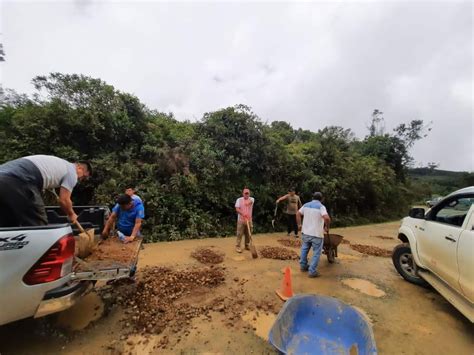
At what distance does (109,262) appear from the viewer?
3.36 metres

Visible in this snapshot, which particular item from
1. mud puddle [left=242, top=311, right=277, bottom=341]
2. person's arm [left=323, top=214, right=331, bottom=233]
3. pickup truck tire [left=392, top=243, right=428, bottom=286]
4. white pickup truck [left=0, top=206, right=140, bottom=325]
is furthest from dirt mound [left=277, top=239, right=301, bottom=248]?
white pickup truck [left=0, top=206, right=140, bottom=325]

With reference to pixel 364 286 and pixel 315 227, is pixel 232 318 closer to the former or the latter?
pixel 315 227

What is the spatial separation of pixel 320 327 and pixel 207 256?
12.3 ft

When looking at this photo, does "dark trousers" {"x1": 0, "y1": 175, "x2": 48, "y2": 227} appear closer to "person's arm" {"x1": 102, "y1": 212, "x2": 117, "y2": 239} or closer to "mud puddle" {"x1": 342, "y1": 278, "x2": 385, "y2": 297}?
"person's arm" {"x1": 102, "y1": 212, "x2": 117, "y2": 239}

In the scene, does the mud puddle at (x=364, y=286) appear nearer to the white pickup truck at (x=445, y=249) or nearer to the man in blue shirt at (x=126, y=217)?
the white pickup truck at (x=445, y=249)

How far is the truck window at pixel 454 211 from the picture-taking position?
4148 millimetres

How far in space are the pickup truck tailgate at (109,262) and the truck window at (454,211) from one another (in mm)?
4849

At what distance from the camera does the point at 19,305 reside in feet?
7.61

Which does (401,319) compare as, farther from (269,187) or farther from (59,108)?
(59,108)

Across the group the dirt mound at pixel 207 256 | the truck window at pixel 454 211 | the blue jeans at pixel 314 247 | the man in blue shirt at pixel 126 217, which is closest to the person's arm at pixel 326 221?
the blue jeans at pixel 314 247

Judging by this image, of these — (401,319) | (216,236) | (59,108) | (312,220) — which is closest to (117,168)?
(59,108)

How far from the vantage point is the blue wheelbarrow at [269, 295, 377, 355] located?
2764 mm

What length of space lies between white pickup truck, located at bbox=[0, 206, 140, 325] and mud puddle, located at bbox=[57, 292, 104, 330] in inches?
32.9

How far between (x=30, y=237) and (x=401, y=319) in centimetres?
468
